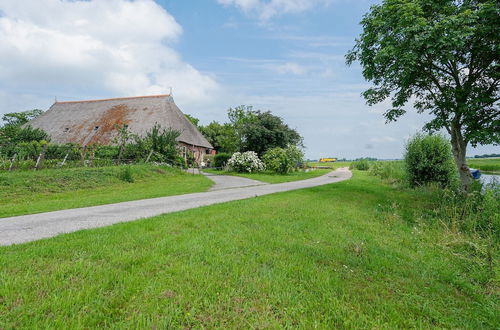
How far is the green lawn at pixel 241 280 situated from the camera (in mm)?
2303

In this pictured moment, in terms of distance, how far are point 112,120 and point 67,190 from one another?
74.5ft

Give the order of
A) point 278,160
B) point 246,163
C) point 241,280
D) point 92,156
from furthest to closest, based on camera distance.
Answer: point 278,160 → point 246,163 → point 92,156 → point 241,280

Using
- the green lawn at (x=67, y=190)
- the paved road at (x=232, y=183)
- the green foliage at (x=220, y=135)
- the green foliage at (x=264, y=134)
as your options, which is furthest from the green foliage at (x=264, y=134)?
the green lawn at (x=67, y=190)

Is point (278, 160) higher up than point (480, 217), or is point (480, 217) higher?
point (278, 160)

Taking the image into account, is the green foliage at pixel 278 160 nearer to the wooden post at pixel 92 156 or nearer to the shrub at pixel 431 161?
the shrub at pixel 431 161

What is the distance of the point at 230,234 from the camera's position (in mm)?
4641

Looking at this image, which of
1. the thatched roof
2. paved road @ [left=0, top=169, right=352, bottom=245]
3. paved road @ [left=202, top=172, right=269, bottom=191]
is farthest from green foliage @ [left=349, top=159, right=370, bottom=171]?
paved road @ [left=0, top=169, right=352, bottom=245]

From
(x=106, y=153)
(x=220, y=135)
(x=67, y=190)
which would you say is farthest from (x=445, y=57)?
(x=220, y=135)

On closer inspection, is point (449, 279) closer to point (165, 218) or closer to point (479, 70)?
point (165, 218)

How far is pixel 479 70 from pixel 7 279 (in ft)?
43.4

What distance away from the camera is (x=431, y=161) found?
14078 mm

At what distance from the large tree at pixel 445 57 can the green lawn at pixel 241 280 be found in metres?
5.34

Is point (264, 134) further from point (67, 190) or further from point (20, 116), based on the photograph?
point (20, 116)

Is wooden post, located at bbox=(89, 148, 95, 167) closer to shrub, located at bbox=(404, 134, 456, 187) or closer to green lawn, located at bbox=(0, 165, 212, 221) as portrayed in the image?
green lawn, located at bbox=(0, 165, 212, 221)
